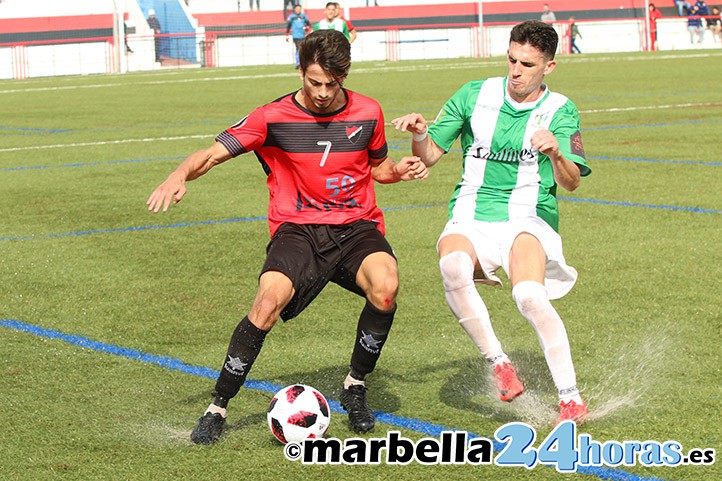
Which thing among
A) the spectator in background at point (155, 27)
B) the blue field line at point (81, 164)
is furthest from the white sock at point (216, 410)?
the spectator in background at point (155, 27)

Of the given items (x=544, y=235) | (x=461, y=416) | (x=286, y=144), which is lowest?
(x=461, y=416)

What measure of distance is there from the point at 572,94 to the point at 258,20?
31727 millimetres

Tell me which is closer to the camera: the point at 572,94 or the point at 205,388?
the point at 205,388

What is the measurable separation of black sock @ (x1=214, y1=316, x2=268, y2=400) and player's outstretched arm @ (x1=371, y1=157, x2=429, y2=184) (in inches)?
37.4

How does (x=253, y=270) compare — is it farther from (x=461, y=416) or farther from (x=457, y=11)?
(x=457, y=11)

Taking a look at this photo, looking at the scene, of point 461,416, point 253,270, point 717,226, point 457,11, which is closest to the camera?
point 461,416

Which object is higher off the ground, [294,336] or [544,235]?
[544,235]

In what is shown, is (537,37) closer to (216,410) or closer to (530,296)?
(530,296)

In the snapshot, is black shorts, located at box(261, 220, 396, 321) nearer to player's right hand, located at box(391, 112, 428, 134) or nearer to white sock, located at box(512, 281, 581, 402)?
player's right hand, located at box(391, 112, 428, 134)

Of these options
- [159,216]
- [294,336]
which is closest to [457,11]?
[159,216]

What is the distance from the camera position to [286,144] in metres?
5.44

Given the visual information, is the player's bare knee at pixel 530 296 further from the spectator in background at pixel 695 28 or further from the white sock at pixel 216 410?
the spectator in background at pixel 695 28

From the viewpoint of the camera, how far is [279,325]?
6832 mm

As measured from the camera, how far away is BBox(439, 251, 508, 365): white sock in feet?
17.6
